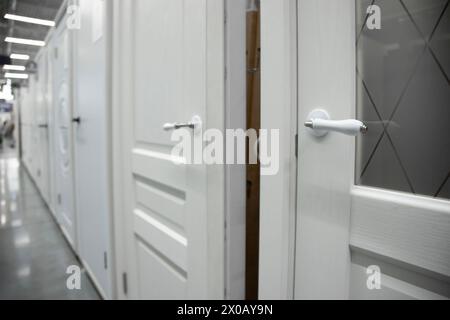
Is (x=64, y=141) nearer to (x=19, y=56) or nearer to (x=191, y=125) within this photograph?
(x=19, y=56)

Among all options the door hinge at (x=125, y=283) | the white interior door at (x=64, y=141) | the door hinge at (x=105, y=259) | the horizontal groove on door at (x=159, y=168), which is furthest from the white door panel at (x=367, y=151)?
the white interior door at (x=64, y=141)

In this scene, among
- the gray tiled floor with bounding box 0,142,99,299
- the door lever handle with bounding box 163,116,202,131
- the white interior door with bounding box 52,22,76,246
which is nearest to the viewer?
the door lever handle with bounding box 163,116,202,131

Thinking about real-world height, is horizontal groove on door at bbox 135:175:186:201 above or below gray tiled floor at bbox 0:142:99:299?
above

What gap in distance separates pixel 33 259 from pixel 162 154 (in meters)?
1.22

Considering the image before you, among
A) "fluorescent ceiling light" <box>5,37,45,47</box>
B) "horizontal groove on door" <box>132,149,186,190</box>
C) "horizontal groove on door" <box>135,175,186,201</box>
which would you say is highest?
"fluorescent ceiling light" <box>5,37,45,47</box>

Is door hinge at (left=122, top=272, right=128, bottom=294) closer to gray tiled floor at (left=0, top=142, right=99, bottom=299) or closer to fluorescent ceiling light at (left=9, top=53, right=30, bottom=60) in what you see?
gray tiled floor at (left=0, top=142, right=99, bottom=299)

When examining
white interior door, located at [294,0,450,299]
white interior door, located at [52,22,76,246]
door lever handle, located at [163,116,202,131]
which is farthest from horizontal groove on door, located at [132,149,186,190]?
white interior door, located at [52,22,76,246]

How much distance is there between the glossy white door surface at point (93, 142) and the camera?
4.14 ft

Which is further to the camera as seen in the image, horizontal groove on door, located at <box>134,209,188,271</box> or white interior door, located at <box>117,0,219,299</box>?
horizontal groove on door, located at <box>134,209,188,271</box>

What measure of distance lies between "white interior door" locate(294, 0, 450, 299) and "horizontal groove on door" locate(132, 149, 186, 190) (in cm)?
42

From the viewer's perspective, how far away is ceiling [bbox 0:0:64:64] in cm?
54

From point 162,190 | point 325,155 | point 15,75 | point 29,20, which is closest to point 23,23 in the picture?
point 29,20

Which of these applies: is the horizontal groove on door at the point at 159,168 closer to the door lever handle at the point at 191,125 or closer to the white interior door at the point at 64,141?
the door lever handle at the point at 191,125

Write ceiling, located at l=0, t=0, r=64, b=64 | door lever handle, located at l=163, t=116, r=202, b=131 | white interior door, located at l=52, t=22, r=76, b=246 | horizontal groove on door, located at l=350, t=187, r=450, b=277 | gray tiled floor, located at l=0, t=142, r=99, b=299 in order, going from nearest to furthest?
horizontal groove on door, located at l=350, t=187, r=450, b=277 < ceiling, located at l=0, t=0, r=64, b=64 < door lever handle, located at l=163, t=116, r=202, b=131 < gray tiled floor, located at l=0, t=142, r=99, b=299 < white interior door, located at l=52, t=22, r=76, b=246
